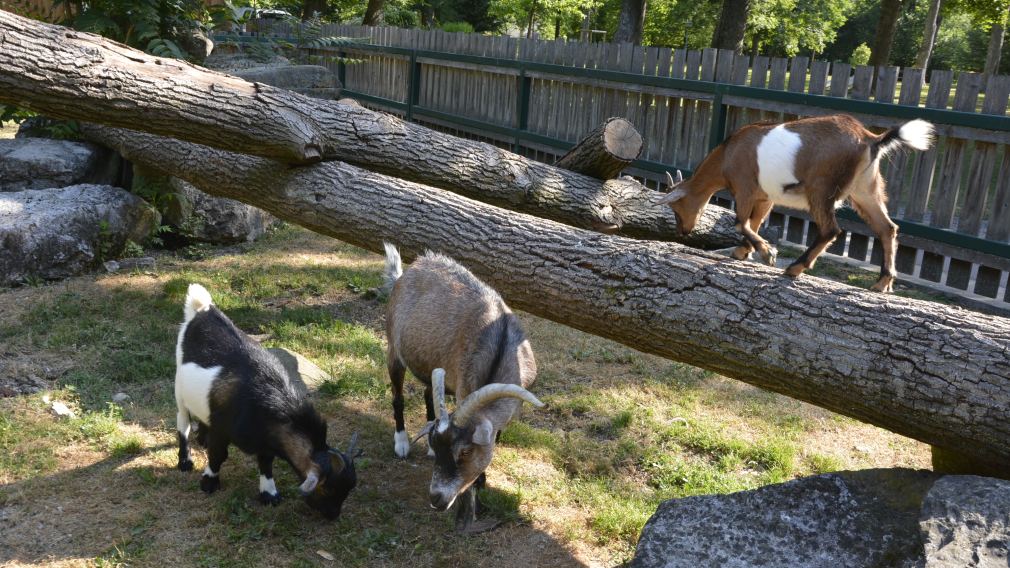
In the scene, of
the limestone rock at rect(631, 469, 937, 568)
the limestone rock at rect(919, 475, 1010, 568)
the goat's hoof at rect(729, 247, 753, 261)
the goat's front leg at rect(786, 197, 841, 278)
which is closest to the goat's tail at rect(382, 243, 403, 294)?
the goat's hoof at rect(729, 247, 753, 261)

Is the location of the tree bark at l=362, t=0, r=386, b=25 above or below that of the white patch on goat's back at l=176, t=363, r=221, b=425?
above

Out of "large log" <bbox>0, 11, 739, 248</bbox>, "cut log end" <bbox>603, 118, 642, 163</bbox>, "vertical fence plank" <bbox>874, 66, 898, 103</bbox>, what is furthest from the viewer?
"vertical fence plank" <bbox>874, 66, 898, 103</bbox>

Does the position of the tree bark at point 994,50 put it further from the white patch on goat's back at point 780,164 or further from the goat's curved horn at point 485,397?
the goat's curved horn at point 485,397

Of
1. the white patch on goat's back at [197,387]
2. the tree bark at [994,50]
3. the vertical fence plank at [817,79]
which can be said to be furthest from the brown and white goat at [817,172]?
the tree bark at [994,50]

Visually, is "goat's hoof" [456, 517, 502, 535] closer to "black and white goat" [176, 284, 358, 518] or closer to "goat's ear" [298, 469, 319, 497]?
"black and white goat" [176, 284, 358, 518]

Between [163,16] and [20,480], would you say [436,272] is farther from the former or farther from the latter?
[163,16]

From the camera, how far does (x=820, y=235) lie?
15.3 feet

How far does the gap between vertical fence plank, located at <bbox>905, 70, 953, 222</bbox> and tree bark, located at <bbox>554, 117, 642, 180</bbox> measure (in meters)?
2.84

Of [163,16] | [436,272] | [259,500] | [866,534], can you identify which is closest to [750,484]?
[866,534]

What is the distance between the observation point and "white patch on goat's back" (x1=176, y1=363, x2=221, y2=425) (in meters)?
4.49

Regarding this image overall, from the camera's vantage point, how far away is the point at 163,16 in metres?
9.25

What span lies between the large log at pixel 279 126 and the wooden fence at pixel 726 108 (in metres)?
2.05

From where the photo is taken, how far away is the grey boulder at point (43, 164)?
817cm

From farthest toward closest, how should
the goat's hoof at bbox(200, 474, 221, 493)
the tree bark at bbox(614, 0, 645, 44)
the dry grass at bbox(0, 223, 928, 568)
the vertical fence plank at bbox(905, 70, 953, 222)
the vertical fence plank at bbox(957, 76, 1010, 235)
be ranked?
the tree bark at bbox(614, 0, 645, 44), the vertical fence plank at bbox(905, 70, 953, 222), the vertical fence plank at bbox(957, 76, 1010, 235), the goat's hoof at bbox(200, 474, 221, 493), the dry grass at bbox(0, 223, 928, 568)
